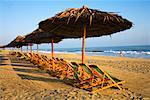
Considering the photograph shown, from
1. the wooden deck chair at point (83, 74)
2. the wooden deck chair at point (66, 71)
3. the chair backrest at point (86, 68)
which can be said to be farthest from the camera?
the wooden deck chair at point (66, 71)

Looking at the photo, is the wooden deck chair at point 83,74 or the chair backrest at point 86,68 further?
the wooden deck chair at point 83,74

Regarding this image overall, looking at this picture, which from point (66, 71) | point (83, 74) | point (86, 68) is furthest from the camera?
point (66, 71)

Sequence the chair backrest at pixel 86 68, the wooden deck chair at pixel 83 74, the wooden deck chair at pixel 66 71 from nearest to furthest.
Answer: the chair backrest at pixel 86 68
the wooden deck chair at pixel 83 74
the wooden deck chair at pixel 66 71

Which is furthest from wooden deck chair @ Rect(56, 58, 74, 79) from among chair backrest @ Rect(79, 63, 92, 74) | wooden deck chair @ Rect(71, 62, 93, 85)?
chair backrest @ Rect(79, 63, 92, 74)

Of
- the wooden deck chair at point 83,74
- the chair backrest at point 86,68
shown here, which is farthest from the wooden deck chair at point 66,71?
the chair backrest at point 86,68

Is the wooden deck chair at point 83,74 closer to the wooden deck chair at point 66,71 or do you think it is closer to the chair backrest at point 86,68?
the chair backrest at point 86,68

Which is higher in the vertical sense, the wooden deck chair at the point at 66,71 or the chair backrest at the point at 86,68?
the chair backrest at the point at 86,68

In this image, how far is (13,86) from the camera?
7.00m

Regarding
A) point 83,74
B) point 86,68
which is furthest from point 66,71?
point 86,68

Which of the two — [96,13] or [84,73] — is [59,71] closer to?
[84,73]

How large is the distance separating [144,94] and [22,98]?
3.00m

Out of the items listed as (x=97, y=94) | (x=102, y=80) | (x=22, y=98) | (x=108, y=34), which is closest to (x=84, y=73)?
(x=102, y=80)

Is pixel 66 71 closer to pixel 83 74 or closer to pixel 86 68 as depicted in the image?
pixel 83 74

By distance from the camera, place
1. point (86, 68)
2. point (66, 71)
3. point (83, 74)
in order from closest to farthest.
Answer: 1. point (86, 68)
2. point (83, 74)
3. point (66, 71)
